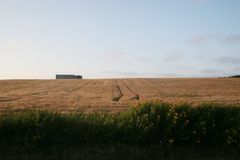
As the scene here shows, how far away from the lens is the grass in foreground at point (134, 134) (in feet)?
35.0

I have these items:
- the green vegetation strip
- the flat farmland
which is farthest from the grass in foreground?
the flat farmland

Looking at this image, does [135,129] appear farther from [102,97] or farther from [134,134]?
[102,97]

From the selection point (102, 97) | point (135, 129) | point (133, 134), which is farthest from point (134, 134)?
point (102, 97)

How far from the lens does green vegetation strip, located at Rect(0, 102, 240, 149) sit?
11.2 meters

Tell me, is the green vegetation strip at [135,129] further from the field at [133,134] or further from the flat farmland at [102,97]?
the flat farmland at [102,97]

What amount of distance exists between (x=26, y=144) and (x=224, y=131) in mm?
5773

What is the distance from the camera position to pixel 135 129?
11516 mm

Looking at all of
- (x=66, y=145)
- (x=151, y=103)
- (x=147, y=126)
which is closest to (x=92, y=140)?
(x=66, y=145)

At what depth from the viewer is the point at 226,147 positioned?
36.6 ft

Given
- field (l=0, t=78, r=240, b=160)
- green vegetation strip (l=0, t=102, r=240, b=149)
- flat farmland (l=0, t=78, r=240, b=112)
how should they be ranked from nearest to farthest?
field (l=0, t=78, r=240, b=160), green vegetation strip (l=0, t=102, r=240, b=149), flat farmland (l=0, t=78, r=240, b=112)

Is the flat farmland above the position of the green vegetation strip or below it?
below

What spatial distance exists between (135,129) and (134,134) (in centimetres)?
16

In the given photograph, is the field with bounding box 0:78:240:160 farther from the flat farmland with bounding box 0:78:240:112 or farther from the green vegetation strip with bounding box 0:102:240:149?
the flat farmland with bounding box 0:78:240:112

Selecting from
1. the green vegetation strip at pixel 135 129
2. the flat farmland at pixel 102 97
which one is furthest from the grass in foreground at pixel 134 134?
the flat farmland at pixel 102 97
